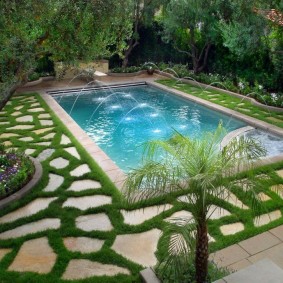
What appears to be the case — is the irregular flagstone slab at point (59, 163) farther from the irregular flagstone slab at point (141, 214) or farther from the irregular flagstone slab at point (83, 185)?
the irregular flagstone slab at point (141, 214)

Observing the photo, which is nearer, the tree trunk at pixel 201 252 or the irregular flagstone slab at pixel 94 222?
the tree trunk at pixel 201 252

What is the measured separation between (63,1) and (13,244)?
13.7ft

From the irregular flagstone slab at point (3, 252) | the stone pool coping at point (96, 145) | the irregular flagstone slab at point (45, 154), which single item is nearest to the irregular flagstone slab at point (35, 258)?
the irregular flagstone slab at point (3, 252)

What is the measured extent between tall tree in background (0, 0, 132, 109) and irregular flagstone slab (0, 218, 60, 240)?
8.42 feet

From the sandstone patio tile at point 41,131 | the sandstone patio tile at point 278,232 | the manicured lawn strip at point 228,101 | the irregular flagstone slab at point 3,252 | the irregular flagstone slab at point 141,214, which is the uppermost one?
the sandstone patio tile at point 278,232

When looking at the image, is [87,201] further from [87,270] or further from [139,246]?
[87,270]

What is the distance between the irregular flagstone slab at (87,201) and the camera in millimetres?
5300

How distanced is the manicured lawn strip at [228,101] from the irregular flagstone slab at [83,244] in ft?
22.8

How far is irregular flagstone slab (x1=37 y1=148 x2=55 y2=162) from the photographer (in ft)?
23.4

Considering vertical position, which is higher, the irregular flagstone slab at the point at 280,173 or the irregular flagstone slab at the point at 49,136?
the irregular flagstone slab at the point at 280,173

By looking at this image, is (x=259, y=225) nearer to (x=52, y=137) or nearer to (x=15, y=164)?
(x=15, y=164)

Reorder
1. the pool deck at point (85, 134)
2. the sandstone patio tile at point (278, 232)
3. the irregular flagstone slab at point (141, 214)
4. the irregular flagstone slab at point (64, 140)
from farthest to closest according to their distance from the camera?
the irregular flagstone slab at point (64, 140) < the pool deck at point (85, 134) < the irregular flagstone slab at point (141, 214) < the sandstone patio tile at point (278, 232)

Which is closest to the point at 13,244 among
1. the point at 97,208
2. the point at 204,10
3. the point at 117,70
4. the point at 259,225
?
the point at 97,208

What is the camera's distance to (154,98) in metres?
13.8
